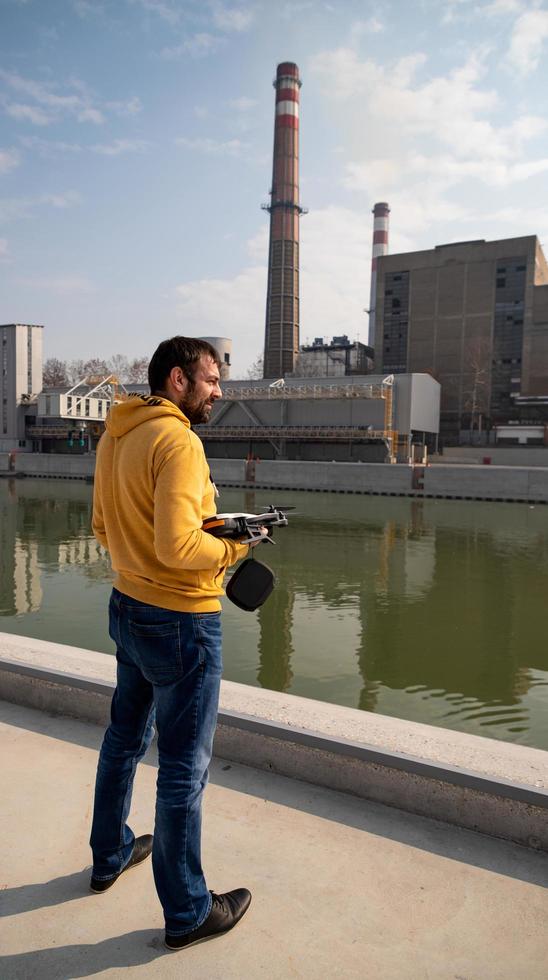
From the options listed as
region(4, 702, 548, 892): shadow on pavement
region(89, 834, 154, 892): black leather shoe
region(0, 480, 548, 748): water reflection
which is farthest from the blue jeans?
region(0, 480, 548, 748): water reflection

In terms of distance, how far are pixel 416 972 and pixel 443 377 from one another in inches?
2465

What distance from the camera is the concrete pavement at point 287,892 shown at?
1.83m

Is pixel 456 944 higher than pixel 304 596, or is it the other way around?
pixel 456 944

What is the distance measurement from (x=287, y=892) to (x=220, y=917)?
0.27m

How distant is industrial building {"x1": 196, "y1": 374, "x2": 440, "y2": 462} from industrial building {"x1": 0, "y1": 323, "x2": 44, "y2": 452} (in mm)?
16652

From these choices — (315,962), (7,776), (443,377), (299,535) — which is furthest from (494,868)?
(443,377)

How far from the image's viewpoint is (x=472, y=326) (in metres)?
60.7

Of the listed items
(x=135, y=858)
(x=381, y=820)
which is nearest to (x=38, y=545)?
(x=135, y=858)

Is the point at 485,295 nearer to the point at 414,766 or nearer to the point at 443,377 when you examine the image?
the point at 443,377

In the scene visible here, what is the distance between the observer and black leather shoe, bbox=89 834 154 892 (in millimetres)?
2121

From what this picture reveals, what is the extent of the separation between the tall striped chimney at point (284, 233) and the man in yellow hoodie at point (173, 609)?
192 ft

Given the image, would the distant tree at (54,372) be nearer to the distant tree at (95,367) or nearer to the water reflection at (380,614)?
the distant tree at (95,367)

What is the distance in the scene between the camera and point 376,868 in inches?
87.4

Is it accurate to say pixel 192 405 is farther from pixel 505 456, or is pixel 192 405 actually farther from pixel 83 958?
pixel 505 456
